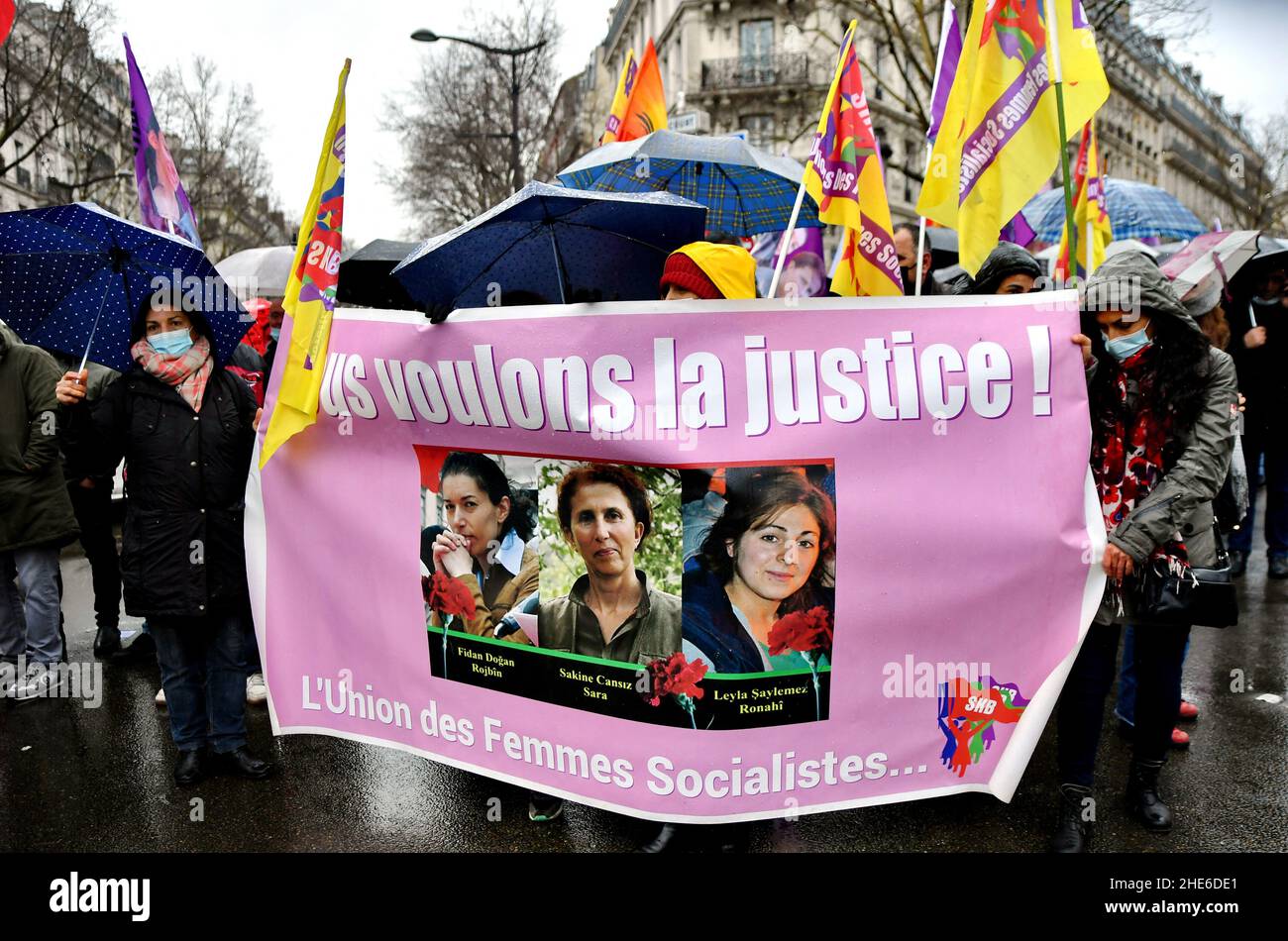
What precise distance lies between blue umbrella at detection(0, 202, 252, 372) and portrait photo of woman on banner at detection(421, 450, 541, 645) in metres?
1.25

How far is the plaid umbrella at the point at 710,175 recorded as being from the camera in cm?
592

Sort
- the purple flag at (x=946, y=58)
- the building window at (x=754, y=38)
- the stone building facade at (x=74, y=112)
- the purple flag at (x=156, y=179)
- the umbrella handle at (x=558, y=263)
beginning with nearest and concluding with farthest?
the umbrella handle at (x=558, y=263) → the purple flag at (x=946, y=58) → the purple flag at (x=156, y=179) → the stone building facade at (x=74, y=112) → the building window at (x=754, y=38)

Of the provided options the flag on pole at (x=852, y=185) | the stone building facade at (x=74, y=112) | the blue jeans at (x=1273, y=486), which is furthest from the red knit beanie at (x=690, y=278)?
the stone building facade at (x=74, y=112)

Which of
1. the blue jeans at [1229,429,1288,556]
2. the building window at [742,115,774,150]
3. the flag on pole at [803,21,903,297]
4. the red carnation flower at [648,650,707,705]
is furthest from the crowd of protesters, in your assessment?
the building window at [742,115,774,150]

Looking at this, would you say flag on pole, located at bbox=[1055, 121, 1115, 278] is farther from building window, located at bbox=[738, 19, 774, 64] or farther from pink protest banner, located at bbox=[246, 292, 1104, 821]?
building window, located at bbox=[738, 19, 774, 64]

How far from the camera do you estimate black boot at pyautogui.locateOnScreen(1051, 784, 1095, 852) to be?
337 cm

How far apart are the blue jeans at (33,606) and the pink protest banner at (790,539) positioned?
320 centimetres

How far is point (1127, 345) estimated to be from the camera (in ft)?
10.9

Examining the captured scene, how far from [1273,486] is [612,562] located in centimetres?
613

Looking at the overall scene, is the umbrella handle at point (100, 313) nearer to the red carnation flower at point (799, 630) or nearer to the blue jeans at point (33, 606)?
the blue jeans at point (33, 606)
